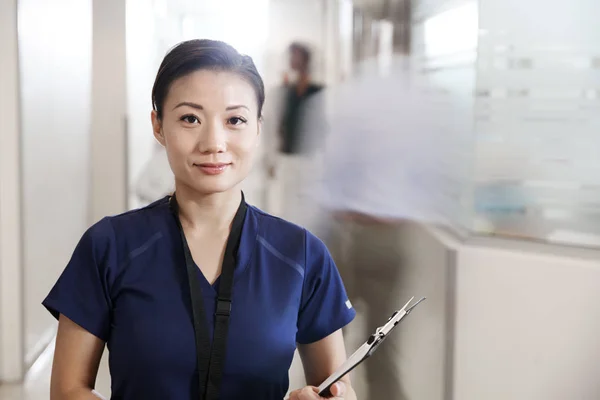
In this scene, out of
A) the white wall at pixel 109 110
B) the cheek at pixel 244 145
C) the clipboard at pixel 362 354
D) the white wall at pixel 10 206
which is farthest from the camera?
the white wall at pixel 10 206

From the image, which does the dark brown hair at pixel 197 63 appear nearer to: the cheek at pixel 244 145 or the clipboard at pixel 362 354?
the cheek at pixel 244 145

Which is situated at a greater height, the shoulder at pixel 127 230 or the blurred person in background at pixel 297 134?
the blurred person in background at pixel 297 134

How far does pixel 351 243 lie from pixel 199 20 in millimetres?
581

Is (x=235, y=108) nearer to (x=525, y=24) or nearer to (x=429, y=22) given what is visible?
(x=429, y=22)

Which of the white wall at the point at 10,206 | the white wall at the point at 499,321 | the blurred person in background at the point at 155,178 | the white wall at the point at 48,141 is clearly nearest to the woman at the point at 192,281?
the blurred person in background at the point at 155,178

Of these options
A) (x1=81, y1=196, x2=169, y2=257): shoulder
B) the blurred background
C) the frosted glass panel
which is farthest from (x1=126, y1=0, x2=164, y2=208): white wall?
the frosted glass panel

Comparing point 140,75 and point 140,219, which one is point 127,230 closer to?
point 140,219

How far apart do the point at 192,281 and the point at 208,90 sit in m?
0.25

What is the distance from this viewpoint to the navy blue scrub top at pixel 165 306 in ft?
2.87

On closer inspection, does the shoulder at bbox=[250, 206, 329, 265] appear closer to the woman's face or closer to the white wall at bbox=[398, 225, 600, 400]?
the woman's face

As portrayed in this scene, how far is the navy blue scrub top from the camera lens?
0.88 meters

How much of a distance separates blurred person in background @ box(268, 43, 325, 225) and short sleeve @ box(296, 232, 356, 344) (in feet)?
1.71

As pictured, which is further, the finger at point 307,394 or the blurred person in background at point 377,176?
the blurred person in background at point 377,176

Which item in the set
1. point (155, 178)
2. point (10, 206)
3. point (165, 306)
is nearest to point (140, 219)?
point (165, 306)
